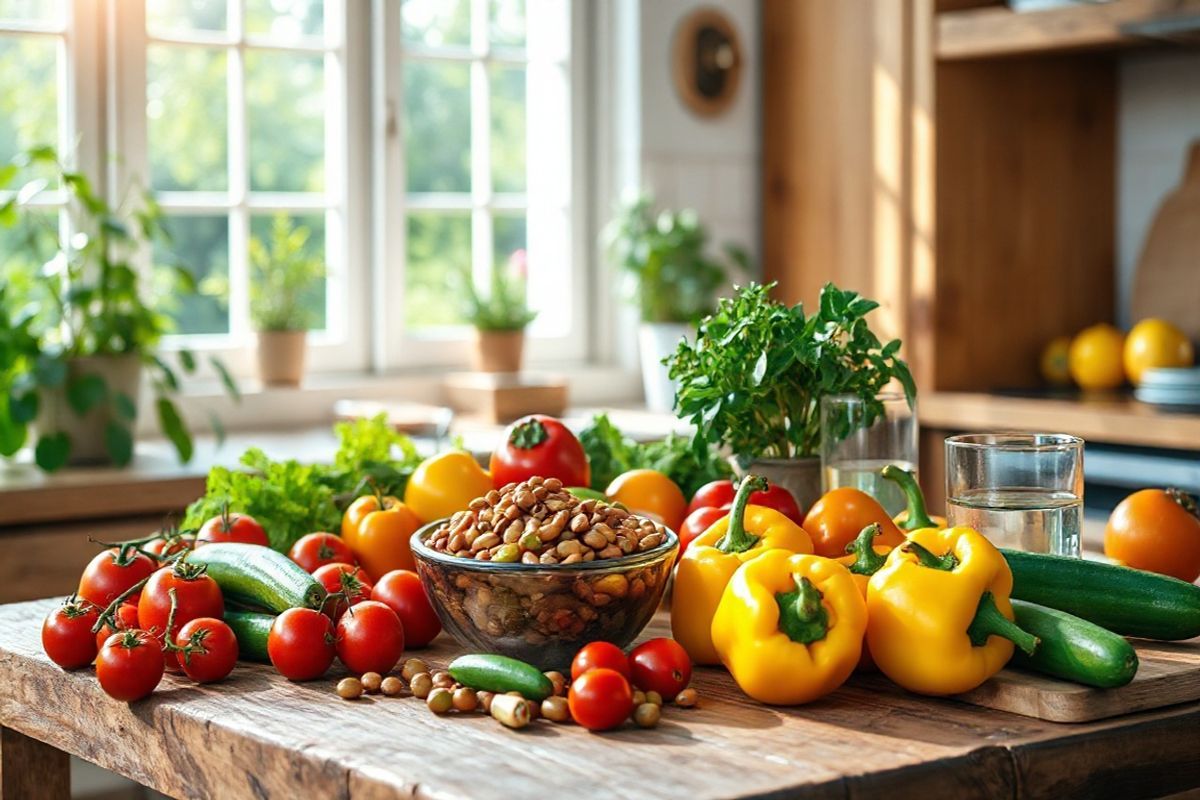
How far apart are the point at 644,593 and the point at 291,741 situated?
34 cm

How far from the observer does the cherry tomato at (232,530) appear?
5.47ft

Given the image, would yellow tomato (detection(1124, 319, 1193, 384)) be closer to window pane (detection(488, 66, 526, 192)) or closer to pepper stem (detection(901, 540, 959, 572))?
window pane (detection(488, 66, 526, 192))

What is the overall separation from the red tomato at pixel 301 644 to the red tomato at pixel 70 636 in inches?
7.0

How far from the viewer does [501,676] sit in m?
1.32

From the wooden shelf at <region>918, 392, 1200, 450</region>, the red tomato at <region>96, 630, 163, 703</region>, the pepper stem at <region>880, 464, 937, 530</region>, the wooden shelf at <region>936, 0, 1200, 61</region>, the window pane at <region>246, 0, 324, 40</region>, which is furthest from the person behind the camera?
the window pane at <region>246, 0, 324, 40</region>

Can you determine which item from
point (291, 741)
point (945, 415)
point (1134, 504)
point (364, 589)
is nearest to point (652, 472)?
point (364, 589)

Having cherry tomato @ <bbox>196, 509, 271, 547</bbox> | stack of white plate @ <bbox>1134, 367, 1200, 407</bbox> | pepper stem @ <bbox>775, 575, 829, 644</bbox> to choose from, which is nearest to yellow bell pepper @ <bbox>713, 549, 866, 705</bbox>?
pepper stem @ <bbox>775, 575, 829, 644</bbox>

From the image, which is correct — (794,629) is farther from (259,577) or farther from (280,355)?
(280,355)

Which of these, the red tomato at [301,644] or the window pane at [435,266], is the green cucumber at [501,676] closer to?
the red tomato at [301,644]

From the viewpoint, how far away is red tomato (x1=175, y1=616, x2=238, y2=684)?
4.62 feet

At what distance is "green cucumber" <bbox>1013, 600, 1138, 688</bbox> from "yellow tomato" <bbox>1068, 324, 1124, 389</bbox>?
238 cm

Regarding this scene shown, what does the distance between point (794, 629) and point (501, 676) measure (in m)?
0.24

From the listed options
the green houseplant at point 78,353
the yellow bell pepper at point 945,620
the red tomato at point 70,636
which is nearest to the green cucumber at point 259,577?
the red tomato at point 70,636

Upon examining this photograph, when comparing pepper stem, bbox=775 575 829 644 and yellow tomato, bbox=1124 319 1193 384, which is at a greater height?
yellow tomato, bbox=1124 319 1193 384
